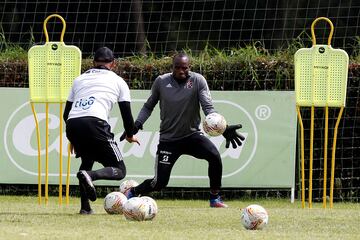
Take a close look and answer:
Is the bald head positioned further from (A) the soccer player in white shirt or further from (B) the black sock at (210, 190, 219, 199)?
(B) the black sock at (210, 190, 219, 199)

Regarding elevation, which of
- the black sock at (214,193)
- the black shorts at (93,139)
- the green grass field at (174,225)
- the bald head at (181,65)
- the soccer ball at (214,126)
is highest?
the bald head at (181,65)

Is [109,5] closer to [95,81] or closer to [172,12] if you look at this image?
[172,12]

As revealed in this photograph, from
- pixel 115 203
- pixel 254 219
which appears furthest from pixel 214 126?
pixel 254 219

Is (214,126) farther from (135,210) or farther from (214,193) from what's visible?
(135,210)

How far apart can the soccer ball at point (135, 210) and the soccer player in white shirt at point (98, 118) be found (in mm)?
505

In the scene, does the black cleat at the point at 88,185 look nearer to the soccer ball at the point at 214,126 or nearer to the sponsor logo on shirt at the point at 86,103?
the sponsor logo on shirt at the point at 86,103

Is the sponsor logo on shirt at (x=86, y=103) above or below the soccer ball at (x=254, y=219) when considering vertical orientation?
above

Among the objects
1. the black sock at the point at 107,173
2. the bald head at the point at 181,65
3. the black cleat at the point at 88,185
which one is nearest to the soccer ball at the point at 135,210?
the black cleat at the point at 88,185

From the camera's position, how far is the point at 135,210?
1017cm

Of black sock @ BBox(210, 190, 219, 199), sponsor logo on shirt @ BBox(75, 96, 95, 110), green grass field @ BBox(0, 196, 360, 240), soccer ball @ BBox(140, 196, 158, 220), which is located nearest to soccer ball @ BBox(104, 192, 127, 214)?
green grass field @ BBox(0, 196, 360, 240)

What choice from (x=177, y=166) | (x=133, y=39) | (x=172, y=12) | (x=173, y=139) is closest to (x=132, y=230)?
(x=173, y=139)

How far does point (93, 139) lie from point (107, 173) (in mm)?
386

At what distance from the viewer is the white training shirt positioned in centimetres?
1070

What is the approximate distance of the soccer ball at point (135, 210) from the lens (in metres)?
10.2
